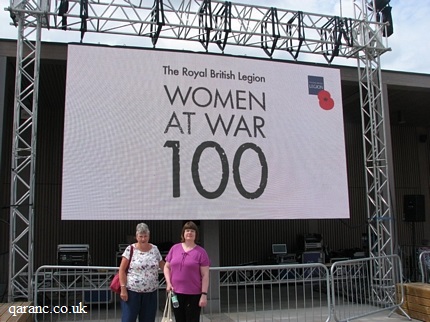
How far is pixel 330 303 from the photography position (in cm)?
651

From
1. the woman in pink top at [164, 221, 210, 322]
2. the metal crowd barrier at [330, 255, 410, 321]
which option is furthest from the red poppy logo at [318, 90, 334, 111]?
the woman in pink top at [164, 221, 210, 322]

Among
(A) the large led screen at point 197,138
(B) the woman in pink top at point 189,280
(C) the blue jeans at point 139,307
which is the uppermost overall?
(A) the large led screen at point 197,138

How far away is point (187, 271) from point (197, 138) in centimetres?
375

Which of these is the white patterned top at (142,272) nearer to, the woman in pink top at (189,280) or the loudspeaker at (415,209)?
the woman in pink top at (189,280)

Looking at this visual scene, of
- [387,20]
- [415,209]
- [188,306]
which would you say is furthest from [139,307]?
[415,209]

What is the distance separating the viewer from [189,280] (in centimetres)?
452

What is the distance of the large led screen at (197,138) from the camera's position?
741 cm

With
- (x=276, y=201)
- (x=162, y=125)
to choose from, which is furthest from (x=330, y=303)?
(x=162, y=125)

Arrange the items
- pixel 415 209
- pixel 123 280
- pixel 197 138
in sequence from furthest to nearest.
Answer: pixel 415 209 < pixel 197 138 < pixel 123 280

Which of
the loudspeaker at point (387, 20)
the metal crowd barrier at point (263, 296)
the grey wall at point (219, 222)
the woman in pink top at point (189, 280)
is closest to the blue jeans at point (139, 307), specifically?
the woman in pink top at point (189, 280)

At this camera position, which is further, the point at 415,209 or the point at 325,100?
the point at 415,209

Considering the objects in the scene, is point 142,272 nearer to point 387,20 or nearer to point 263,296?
point 263,296

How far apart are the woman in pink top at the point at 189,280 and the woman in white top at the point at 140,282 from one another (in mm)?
222

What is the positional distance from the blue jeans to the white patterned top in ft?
0.25
